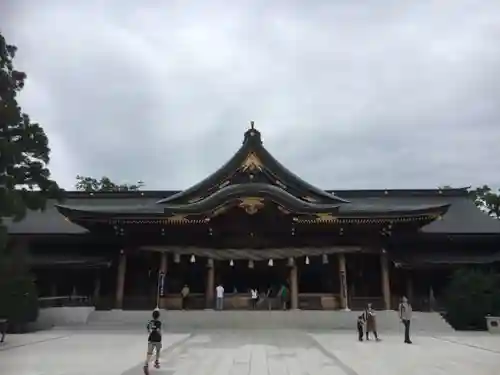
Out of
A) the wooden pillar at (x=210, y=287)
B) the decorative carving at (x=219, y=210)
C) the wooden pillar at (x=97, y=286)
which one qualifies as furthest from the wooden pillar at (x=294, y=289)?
the wooden pillar at (x=97, y=286)

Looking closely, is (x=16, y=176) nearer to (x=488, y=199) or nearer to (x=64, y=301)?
(x=64, y=301)

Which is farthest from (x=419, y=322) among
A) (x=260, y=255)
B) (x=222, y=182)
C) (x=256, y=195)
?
(x=222, y=182)

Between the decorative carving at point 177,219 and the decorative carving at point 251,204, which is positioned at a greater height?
the decorative carving at point 251,204

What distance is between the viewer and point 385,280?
84.5 ft

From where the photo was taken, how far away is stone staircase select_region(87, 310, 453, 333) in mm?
23016

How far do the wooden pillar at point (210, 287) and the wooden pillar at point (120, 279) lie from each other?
15.1ft

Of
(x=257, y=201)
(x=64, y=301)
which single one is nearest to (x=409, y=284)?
(x=257, y=201)

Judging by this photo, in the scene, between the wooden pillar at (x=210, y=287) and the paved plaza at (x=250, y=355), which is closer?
the paved plaza at (x=250, y=355)

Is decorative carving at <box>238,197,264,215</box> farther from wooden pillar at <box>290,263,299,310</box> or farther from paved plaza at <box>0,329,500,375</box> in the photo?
paved plaza at <box>0,329,500,375</box>

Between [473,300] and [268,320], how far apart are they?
32.3 ft

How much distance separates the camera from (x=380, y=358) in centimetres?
1281

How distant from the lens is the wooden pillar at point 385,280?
83.5 ft

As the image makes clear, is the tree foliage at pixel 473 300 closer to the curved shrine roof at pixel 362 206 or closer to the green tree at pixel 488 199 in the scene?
the curved shrine roof at pixel 362 206

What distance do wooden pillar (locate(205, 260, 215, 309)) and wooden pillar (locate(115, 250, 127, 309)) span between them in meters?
4.59
